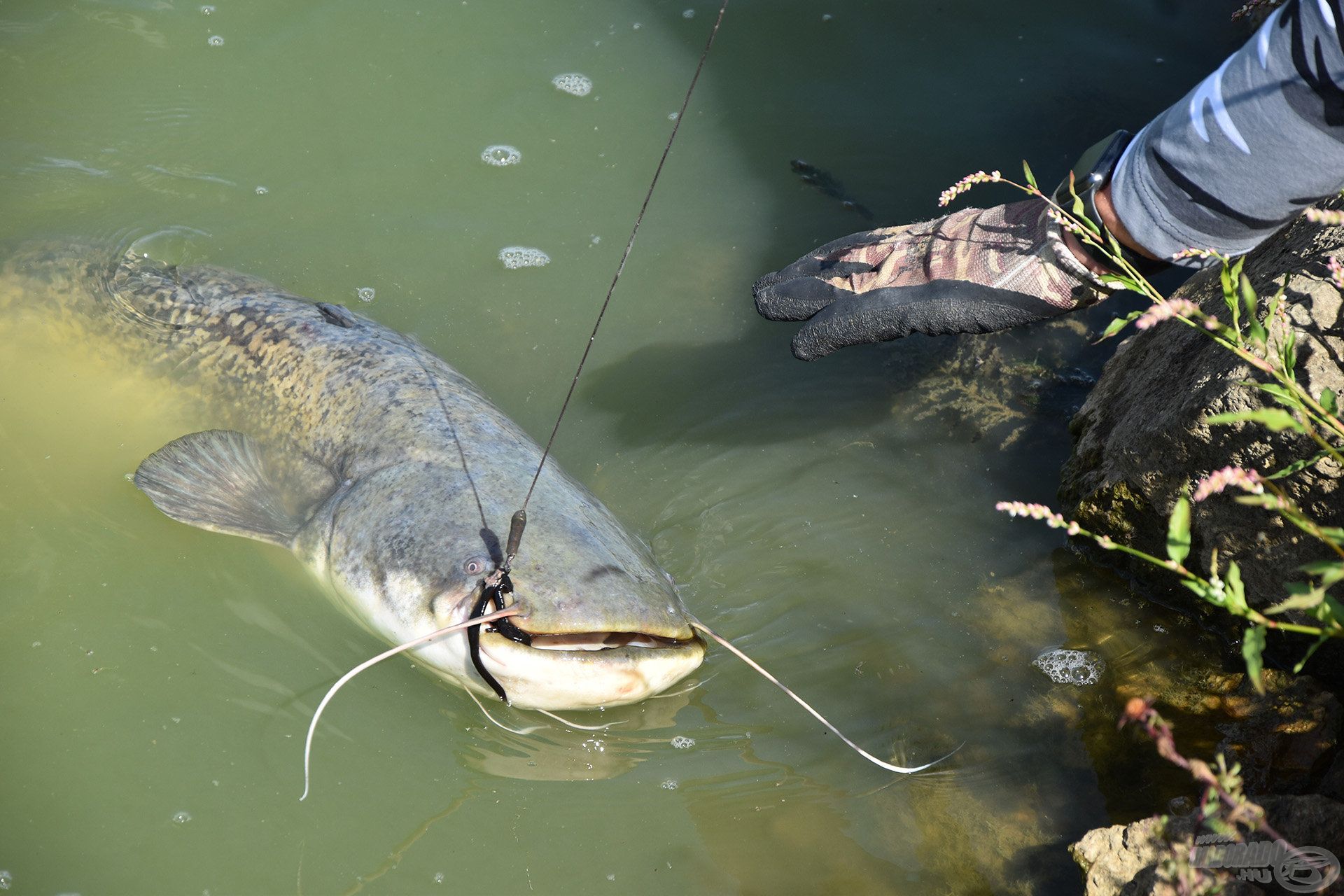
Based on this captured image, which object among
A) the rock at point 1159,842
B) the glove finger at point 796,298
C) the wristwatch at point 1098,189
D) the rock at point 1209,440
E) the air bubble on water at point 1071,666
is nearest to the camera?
the rock at point 1159,842

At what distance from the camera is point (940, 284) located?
3.47 meters

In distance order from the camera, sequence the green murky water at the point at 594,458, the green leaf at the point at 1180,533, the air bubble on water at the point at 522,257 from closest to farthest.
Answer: the green leaf at the point at 1180,533
the green murky water at the point at 594,458
the air bubble on water at the point at 522,257

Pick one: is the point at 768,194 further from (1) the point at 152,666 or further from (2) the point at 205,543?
(1) the point at 152,666

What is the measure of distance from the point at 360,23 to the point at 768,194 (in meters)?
2.86

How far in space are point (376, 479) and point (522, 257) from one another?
74.4 inches

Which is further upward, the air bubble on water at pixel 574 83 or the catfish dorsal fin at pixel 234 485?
the air bubble on water at pixel 574 83

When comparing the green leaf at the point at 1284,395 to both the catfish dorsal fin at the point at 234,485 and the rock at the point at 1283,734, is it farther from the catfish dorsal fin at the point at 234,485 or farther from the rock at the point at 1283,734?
the catfish dorsal fin at the point at 234,485

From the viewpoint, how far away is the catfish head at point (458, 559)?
2721 millimetres

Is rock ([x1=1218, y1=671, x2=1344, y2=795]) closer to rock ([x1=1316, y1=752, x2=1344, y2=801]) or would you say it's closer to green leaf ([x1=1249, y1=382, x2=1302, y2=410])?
rock ([x1=1316, y1=752, x2=1344, y2=801])

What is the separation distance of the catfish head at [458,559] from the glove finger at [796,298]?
1083mm

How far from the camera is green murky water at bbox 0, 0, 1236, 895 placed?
9.36 feet

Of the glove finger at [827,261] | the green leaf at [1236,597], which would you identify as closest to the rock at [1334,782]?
the green leaf at [1236,597]

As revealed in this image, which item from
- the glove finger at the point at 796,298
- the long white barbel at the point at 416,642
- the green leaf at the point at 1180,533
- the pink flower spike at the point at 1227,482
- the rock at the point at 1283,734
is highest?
the pink flower spike at the point at 1227,482

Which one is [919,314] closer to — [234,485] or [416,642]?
[416,642]
